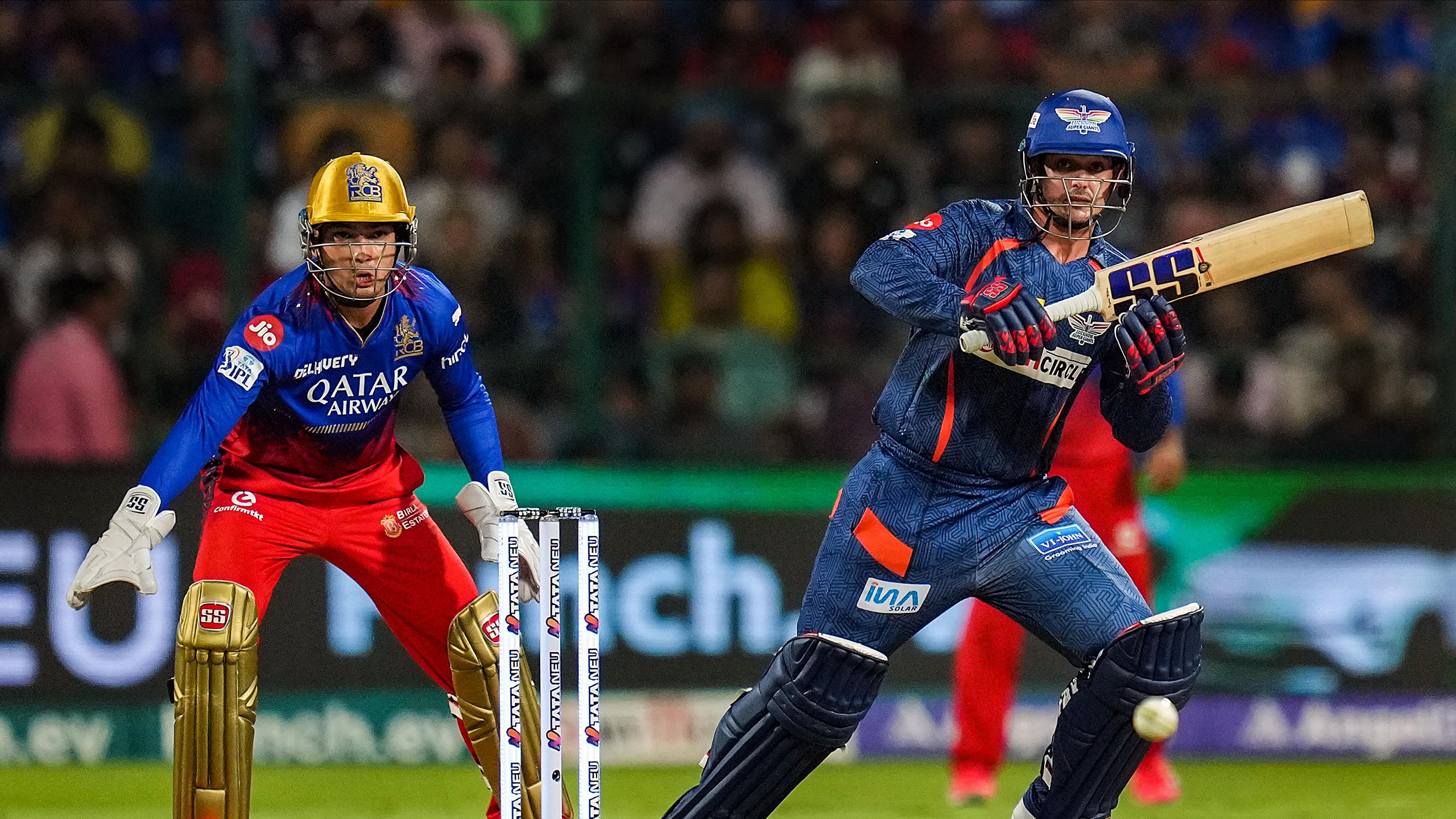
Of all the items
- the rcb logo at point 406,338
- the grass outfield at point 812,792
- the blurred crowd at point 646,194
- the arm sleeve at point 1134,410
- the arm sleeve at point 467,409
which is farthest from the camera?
the blurred crowd at point 646,194

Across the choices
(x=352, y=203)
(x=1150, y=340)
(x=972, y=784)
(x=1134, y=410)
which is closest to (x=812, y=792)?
(x=972, y=784)

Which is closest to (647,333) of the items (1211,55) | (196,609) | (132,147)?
(132,147)

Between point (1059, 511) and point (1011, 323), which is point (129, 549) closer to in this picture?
point (1011, 323)

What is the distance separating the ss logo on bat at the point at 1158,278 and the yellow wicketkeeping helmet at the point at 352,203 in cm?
204

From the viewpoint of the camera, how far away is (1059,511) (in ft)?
17.6

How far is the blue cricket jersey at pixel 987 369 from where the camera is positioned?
5.20 m

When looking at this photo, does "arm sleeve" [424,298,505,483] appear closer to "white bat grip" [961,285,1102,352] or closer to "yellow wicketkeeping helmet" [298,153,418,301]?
"yellow wicketkeeping helmet" [298,153,418,301]

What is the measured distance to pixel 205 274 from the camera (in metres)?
9.98

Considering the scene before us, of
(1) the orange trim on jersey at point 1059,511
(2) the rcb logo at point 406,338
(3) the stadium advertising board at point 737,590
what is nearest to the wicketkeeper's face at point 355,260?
(2) the rcb logo at point 406,338

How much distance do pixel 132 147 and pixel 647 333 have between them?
294cm

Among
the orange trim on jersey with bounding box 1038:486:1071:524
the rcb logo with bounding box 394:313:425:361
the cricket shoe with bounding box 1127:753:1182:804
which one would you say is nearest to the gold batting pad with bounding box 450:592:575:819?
the rcb logo with bounding box 394:313:425:361

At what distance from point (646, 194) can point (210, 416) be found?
5041 millimetres

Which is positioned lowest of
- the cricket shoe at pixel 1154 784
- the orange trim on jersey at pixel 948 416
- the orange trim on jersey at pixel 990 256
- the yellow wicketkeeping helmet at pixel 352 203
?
the cricket shoe at pixel 1154 784

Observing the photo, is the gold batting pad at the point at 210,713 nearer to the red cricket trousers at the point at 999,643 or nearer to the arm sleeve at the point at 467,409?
the arm sleeve at the point at 467,409
